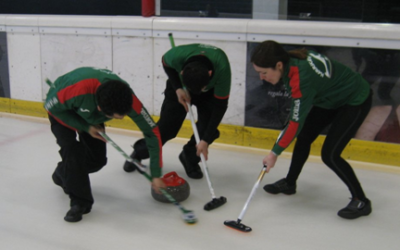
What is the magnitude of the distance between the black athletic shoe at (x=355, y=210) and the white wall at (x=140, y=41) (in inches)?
48.5

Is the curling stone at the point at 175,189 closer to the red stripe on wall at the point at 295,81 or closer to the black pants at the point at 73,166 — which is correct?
the black pants at the point at 73,166

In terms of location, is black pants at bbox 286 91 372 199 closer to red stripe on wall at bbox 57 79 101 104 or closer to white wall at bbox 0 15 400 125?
white wall at bbox 0 15 400 125

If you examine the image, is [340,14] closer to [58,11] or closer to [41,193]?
[41,193]

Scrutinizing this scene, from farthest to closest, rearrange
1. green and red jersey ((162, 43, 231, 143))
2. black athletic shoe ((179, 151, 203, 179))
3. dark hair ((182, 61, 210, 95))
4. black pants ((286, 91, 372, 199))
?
1. black athletic shoe ((179, 151, 203, 179))
2. green and red jersey ((162, 43, 231, 143))
3. black pants ((286, 91, 372, 199))
4. dark hair ((182, 61, 210, 95))

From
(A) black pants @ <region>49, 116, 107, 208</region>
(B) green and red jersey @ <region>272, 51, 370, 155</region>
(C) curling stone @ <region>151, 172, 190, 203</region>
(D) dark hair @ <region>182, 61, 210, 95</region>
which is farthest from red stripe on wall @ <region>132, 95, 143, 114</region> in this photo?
(B) green and red jersey @ <region>272, 51, 370, 155</region>

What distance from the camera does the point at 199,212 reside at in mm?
2398

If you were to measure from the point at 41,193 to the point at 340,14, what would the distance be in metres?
2.47

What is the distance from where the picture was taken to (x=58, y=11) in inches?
207

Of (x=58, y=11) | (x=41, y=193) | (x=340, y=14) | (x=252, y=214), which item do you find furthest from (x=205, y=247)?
(x=58, y=11)

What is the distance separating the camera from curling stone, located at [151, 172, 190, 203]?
2.46 meters

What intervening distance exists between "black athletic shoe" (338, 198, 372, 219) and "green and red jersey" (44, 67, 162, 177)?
102 cm

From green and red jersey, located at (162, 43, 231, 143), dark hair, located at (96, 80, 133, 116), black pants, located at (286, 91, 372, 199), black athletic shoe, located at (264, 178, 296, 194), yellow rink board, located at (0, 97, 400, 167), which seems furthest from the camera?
yellow rink board, located at (0, 97, 400, 167)

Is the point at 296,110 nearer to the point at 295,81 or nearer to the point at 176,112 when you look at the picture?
the point at 295,81

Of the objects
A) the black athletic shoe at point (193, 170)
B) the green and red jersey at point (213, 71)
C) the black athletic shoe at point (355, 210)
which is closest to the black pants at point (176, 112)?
the green and red jersey at point (213, 71)
